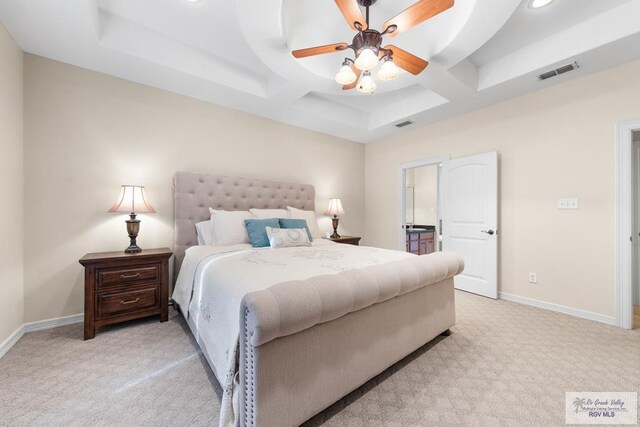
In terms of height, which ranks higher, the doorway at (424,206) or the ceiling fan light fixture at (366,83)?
the ceiling fan light fixture at (366,83)

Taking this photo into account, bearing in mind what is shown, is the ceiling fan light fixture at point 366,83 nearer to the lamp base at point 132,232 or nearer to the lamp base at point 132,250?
the lamp base at point 132,232

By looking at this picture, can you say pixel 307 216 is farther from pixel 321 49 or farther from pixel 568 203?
pixel 568 203

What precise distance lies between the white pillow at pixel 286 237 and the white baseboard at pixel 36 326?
2.06 metres

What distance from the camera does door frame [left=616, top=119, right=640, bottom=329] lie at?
2.51 meters

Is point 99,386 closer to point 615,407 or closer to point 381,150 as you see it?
point 615,407

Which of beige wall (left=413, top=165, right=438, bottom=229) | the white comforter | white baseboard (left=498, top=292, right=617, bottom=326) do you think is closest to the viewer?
the white comforter

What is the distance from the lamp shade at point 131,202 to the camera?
8.46 feet

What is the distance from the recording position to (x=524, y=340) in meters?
2.27

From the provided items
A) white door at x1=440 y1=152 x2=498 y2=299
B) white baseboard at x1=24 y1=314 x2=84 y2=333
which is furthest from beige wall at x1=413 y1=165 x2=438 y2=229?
white baseboard at x1=24 y1=314 x2=84 y2=333

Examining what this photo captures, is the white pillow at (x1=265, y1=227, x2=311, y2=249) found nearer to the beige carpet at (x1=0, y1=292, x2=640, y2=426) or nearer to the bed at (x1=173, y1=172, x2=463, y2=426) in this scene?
the bed at (x1=173, y1=172, x2=463, y2=426)

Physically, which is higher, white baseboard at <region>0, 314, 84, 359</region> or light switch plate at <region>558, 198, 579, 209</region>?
light switch plate at <region>558, 198, 579, 209</region>

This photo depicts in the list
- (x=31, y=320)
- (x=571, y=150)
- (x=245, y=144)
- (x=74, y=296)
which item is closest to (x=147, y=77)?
(x=245, y=144)

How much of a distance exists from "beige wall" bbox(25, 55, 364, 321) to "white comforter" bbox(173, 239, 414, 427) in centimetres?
103

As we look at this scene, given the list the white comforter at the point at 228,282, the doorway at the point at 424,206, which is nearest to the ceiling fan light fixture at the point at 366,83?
the white comforter at the point at 228,282
